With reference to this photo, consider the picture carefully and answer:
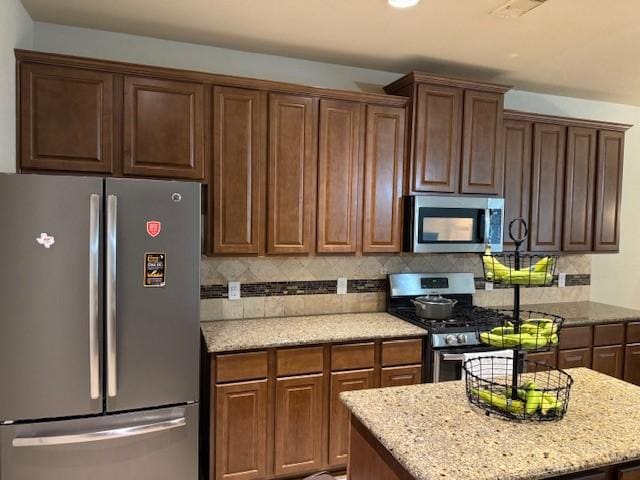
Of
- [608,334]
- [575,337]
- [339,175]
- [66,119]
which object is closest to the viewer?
[66,119]

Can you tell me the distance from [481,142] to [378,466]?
2.45 metres

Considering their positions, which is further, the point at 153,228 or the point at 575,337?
the point at 575,337

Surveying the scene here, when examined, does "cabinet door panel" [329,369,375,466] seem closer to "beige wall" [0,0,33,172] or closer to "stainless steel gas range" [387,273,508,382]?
"stainless steel gas range" [387,273,508,382]

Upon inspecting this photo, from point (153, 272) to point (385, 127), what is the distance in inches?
69.7

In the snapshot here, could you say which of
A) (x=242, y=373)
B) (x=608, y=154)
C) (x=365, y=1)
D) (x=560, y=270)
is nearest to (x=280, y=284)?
(x=242, y=373)

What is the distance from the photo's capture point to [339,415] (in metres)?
2.69

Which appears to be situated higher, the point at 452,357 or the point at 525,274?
the point at 525,274

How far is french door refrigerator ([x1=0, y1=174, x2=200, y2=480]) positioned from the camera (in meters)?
1.97

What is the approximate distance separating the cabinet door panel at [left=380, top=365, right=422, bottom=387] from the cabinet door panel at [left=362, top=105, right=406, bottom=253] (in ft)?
2.57

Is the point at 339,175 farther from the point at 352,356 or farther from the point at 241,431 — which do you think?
the point at 241,431

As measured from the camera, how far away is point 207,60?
2.94 meters

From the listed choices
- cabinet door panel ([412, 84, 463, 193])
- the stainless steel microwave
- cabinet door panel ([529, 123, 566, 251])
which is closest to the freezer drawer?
the stainless steel microwave

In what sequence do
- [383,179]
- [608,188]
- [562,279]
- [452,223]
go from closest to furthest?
[383,179] < [452,223] < [608,188] < [562,279]

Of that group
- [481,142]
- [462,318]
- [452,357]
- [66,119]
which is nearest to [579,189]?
[481,142]
